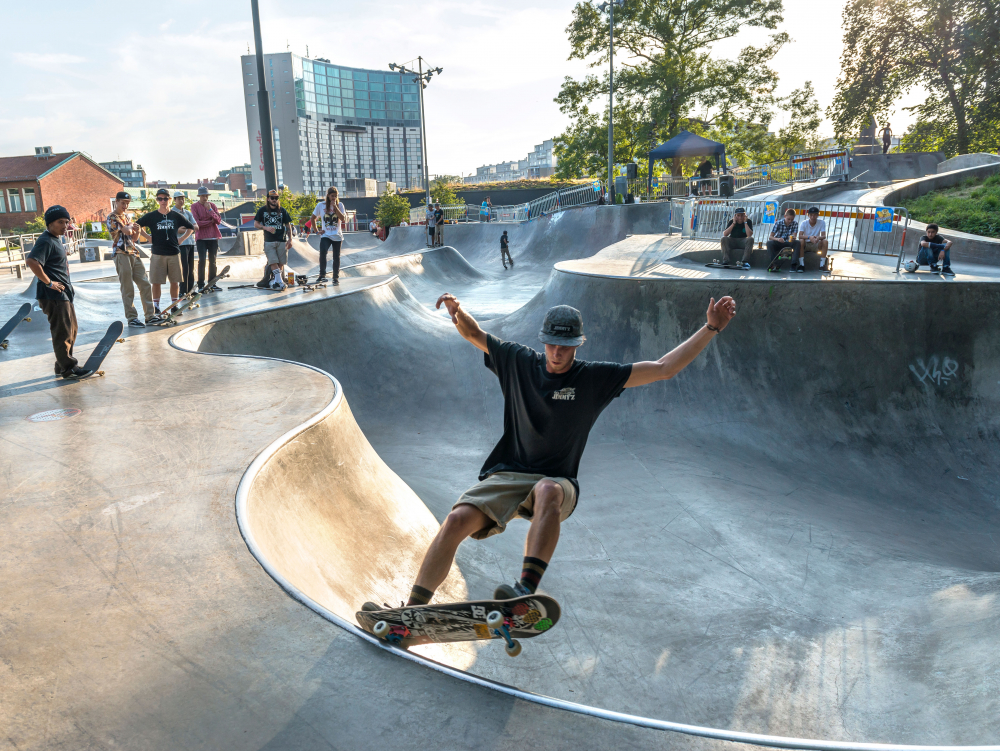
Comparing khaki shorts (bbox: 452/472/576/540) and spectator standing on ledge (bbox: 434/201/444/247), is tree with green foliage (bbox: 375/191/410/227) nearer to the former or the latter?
spectator standing on ledge (bbox: 434/201/444/247)

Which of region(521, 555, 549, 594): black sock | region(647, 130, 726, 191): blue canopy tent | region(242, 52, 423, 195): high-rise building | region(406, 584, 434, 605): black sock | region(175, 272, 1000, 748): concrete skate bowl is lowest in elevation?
region(175, 272, 1000, 748): concrete skate bowl

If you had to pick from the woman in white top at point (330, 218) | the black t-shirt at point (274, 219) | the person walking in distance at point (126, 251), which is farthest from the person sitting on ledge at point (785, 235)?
the person walking in distance at point (126, 251)

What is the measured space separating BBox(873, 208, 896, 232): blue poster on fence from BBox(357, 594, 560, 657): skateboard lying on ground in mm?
15230

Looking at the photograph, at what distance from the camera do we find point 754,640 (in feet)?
15.1

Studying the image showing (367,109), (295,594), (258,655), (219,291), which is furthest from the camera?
(367,109)

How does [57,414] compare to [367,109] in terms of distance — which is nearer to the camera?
[57,414]

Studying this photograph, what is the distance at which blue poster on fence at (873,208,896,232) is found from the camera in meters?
14.5

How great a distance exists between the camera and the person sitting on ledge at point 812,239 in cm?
1244

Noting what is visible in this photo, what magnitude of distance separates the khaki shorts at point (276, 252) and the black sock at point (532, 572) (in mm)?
11199

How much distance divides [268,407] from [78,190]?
6702cm

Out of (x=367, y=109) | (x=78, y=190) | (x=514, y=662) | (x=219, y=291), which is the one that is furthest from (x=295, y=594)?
(x=367, y=109)

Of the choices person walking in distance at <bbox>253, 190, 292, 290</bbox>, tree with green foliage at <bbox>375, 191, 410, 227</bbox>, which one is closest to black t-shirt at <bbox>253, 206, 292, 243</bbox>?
person walking in distance at <bbox>253, 190, 292, 290</bbox>

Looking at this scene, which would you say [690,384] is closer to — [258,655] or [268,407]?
[268,407]

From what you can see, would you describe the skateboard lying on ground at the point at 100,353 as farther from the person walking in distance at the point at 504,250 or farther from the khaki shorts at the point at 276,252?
the person walking in distance at the point at 504,250
